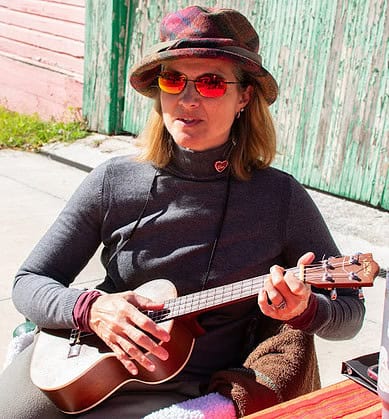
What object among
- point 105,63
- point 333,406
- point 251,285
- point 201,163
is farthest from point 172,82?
point 105,63

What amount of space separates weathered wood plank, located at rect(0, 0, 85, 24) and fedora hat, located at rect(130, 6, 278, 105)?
529 centimetres

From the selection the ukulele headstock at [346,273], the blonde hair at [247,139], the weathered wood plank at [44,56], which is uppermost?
the blonde hair at [247,139]

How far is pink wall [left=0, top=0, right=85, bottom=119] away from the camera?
7379 mm

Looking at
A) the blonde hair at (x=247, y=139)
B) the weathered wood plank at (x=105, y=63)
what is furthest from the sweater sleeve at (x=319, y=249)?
the weathered wood plank at (x=105, y=63)

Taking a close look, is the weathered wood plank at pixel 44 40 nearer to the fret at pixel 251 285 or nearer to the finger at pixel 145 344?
the fret at pixel 251 285

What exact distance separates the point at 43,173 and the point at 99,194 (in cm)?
417

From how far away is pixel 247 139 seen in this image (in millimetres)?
2271

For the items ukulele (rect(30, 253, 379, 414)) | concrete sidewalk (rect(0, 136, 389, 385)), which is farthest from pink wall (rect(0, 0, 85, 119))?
ukulele (rect(30, 253, 379, 414))

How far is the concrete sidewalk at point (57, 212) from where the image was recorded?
3.50 metres

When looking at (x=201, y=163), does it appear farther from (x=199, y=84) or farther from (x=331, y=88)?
(x=331, y=88)

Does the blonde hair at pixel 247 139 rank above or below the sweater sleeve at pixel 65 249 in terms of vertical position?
above

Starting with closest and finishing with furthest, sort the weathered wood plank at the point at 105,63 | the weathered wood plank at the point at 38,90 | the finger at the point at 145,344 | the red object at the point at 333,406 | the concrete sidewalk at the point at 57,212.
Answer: the red object at the point at 333,406 < the finger at the point at 145,344 < the concrete sidewalk at the point at 57,212 < the weathered wood plank at the point at 105,63 < the weathered wood plank at the point at 38,90

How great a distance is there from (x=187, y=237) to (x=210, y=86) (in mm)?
441

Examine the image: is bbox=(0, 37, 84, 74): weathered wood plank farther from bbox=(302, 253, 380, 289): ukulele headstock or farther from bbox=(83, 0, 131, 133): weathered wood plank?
bbox=(302, 253, 380, 289): ukulele headstock
